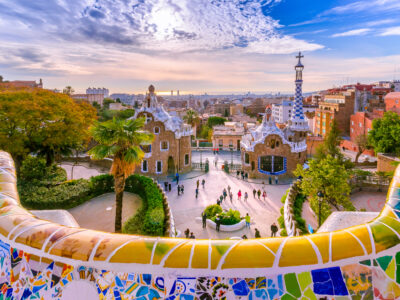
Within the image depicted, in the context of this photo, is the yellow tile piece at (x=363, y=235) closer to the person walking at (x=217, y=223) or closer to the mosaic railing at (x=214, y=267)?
the mosaic railing at (x=214, y=267)

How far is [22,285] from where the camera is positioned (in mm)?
4949

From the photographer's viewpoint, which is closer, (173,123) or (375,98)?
(173,123)

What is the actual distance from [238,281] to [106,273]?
2.06 m

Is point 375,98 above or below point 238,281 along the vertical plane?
above

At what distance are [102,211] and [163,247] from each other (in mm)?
16859

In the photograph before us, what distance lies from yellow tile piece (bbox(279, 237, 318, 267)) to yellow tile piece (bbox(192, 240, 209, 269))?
115 cm

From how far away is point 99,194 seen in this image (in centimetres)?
2300

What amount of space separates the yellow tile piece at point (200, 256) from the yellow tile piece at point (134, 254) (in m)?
0.70

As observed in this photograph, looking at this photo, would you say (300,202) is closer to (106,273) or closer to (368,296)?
(368,296)

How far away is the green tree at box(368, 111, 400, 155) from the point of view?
98.9 feet

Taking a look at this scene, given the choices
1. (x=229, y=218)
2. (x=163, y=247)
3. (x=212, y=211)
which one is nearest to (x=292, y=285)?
(x=163, y=247)

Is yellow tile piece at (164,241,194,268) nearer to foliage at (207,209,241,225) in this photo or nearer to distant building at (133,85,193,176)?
foliage at (207,209,241,225)

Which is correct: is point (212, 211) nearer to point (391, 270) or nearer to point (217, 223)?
point (217, 223)

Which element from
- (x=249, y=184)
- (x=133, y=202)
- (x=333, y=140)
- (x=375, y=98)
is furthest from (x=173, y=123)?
(x=375, y=98)
